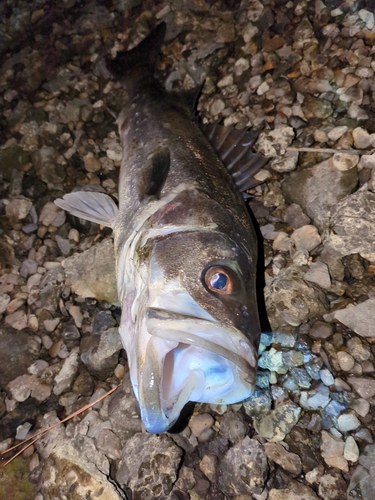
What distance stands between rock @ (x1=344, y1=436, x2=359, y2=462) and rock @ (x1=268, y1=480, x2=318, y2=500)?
1.08ft

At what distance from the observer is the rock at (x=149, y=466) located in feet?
8.43

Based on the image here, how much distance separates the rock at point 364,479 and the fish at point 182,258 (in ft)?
3.46

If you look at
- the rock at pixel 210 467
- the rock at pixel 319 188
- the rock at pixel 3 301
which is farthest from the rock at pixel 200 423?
the rock at pixel 3 301

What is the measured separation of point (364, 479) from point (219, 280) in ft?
5.29

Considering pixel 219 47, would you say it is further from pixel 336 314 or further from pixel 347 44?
pixel 336 314

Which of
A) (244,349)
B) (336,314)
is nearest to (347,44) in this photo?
(336,314)

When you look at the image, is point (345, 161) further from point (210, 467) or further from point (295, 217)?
point (210, 467)

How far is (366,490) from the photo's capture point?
2.37 m

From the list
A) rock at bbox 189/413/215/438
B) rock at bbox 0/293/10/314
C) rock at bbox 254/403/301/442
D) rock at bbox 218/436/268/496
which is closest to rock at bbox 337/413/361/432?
rock at bbox 254/403/301/442

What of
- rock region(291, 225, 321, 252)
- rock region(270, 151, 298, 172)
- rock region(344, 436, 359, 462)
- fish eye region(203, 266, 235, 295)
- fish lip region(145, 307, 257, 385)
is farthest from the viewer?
rock region(270, 151, 298, 172)

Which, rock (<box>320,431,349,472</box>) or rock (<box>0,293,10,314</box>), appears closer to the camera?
rock (<box>320,431,349,472</box>)

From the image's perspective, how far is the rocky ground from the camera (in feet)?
8.57

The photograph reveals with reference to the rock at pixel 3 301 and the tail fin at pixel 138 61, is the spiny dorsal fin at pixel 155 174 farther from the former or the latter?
the rock at pixel 3 301

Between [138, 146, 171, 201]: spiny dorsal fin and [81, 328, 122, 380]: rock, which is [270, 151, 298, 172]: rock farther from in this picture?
[81, 328, 122, 380]: rock
